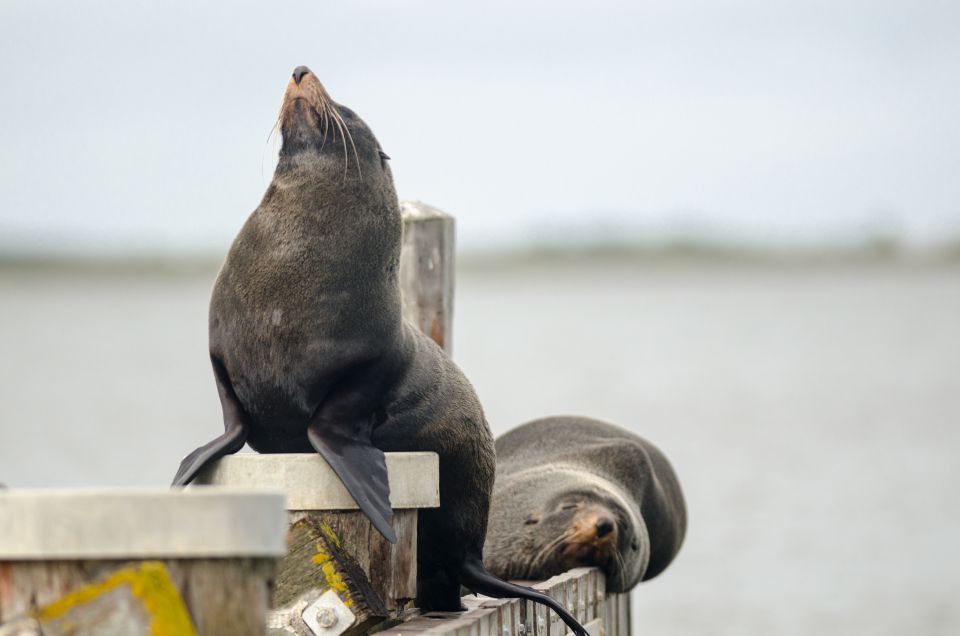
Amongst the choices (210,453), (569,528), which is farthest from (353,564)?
(569,528)

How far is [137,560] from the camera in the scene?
3.15 m

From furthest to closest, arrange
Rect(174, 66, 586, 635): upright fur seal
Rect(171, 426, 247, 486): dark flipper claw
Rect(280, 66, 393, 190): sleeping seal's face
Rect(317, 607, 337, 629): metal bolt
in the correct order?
Rect(280, 66, 393, 190): sleeping seal's face → Rect(174, 66, 586, 635): upright fur seal → Rect(171, 426, 247, 486): dark flipper claw → Rect(317, 607, 337, 629): metal bolt

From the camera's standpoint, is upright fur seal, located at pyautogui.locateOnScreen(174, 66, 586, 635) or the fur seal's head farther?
the fur seal's head

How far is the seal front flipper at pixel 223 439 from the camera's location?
521 cm

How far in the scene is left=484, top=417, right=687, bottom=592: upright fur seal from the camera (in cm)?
786

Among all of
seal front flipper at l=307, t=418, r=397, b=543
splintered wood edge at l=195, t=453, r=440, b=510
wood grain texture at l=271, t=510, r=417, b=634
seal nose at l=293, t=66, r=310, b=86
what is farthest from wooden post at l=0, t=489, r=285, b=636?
seal nose at l=293, t=66, r=310, b=86

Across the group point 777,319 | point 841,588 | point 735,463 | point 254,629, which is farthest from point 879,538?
point 777,319

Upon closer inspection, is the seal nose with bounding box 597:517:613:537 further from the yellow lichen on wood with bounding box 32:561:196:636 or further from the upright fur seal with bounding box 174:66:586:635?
the yellow lichen on wood with bounding box 32:561:196:636

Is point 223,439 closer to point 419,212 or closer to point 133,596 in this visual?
point 133,596

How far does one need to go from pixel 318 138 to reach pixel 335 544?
58.6 inches

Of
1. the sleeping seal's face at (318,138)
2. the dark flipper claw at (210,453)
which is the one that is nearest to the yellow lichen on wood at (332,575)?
the dark flipper claw at (210,453)

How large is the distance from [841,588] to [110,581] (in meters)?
16.4

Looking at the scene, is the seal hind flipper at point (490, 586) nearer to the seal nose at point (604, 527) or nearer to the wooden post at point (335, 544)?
the wooden post at point (335, 544)

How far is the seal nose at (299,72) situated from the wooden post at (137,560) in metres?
2.83
